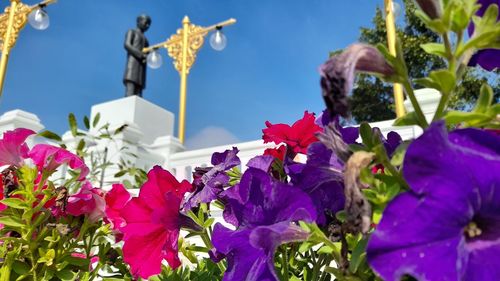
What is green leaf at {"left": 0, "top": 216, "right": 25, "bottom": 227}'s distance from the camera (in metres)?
1.12

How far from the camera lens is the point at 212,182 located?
87cm

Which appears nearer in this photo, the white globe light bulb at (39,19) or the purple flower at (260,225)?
the purple flower at (260,225)

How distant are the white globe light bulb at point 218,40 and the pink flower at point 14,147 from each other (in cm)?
789

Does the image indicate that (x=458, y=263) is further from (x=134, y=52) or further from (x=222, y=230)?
(x=134, y=52)

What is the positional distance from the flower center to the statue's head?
11565 mm

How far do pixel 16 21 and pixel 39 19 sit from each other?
85cm

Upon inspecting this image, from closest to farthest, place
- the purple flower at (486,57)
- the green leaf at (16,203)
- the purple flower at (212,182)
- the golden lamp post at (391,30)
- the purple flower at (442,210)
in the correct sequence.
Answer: the purple flower at (442,210) < the purple flower at (486,57) < the purple flower at (212,182) < the green leaf at (16,203) < the golden lamp post at (391,30)

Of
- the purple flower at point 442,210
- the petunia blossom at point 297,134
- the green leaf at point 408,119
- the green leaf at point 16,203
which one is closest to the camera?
the purple flower at point 442,210

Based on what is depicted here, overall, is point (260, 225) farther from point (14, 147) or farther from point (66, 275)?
point (14, 147)

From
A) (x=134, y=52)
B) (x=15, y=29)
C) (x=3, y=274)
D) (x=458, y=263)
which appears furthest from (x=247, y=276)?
(x=134, y=52)

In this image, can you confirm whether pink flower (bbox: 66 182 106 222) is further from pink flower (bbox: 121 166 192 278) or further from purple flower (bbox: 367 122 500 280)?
purple flower (bbox: 367 122 500 280)

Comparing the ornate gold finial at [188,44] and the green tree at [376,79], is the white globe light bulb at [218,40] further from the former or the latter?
the green tree at [376,79]

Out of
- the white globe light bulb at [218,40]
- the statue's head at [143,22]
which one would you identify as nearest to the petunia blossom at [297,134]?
the white globe light bulb at [218,40]

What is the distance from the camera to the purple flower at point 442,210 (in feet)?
1.26
